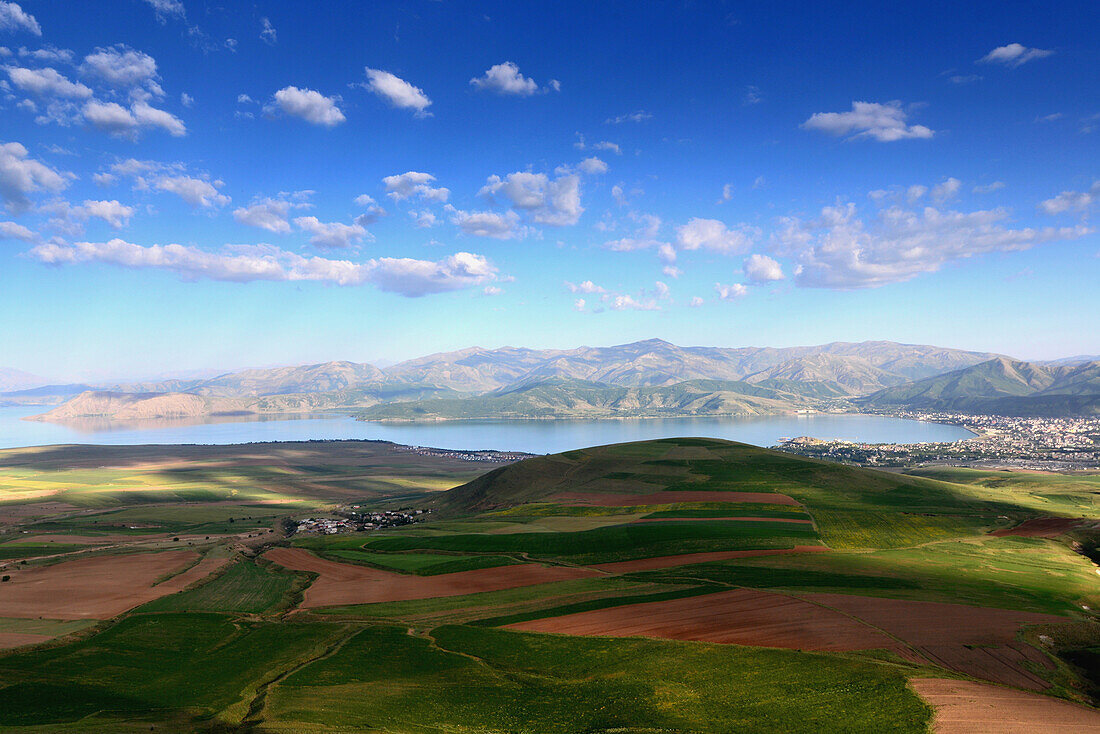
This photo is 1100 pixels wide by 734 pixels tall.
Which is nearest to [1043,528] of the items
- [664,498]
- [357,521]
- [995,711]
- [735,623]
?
[664,498]

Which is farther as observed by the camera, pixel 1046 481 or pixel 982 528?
pixel 1046 481

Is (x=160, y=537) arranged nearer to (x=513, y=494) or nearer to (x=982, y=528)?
(x=513, y=494)

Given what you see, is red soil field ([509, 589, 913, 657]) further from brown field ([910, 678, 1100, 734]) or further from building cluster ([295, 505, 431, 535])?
building cluster ([295, 505, 431, 535])

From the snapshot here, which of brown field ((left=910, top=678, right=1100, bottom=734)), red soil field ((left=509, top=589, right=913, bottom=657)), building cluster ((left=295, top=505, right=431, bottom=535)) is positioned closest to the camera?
brown field ((left=910, top=678, right=1100, bottom=734))

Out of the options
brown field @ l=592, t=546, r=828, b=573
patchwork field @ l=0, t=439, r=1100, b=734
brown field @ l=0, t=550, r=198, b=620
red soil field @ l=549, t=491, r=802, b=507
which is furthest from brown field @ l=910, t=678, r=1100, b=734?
brown field @ l=0, t=550, r=198, b=620

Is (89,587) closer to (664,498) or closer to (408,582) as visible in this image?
(408,582)

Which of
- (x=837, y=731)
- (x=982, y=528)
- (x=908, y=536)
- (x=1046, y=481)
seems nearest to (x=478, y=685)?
(x=837, y=731)
